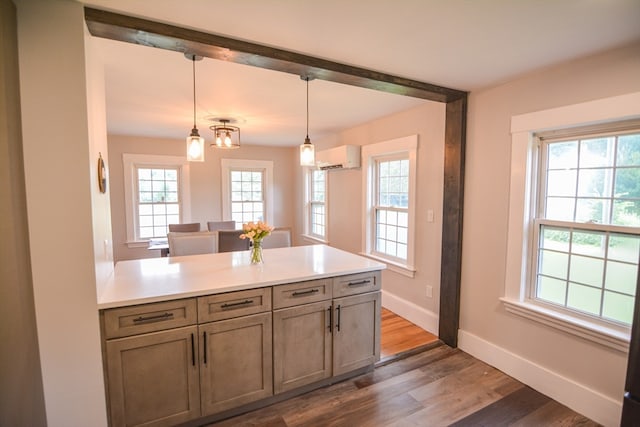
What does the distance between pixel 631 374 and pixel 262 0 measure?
93.6 inches

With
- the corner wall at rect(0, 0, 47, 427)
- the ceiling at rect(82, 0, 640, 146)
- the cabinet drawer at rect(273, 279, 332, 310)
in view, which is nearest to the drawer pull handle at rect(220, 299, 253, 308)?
the cabinet drawer at rect(273, 279, 332, 310)

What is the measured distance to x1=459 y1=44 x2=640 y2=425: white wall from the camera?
1.88 meters

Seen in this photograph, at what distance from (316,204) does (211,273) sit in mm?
3544

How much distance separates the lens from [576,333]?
203 cm

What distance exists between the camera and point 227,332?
188cm

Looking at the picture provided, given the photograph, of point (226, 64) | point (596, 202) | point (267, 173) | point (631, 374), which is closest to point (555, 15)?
point (596, 202)

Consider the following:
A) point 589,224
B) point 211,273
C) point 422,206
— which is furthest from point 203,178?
point 589,224

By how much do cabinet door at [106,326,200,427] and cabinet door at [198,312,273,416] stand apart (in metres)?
0.06

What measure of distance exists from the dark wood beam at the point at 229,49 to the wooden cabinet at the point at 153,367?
4.67 feet

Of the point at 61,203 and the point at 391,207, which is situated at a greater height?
the point at 61,203

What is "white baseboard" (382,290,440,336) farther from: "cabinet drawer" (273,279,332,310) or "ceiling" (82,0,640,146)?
"ceiling" (82,0,640,146)

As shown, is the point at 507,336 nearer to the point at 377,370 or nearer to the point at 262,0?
the point at 377,370

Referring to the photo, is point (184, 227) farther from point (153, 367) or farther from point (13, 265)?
point (13, 265)

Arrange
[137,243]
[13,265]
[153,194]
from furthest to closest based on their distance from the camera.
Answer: [153,194] → [137,243] → [13,265]
